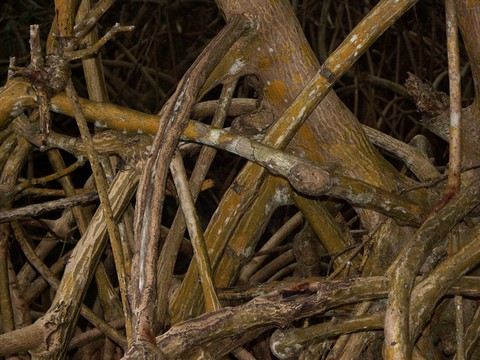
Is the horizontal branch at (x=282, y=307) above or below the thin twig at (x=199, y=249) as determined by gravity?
below

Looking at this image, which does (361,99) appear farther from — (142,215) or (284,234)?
(142,215)

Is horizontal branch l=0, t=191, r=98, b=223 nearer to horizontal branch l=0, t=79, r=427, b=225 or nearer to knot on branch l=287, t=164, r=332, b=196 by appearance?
horizontal branch l=0, t=79, r=427, b=225

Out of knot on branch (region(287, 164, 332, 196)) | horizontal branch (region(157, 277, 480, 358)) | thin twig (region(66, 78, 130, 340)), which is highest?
thin twig (region(66, 78, 130, 340))

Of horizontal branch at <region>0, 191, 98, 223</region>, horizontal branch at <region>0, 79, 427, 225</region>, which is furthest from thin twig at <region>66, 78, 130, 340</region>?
horizontal branch at <region>0, 191, 98, 223</region>

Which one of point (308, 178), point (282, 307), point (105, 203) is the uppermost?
point (105, 203)

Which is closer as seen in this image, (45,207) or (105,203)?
(105,203)

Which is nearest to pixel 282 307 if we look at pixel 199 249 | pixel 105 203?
pixel 199 249

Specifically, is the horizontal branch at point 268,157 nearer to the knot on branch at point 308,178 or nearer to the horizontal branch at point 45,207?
the knot on branch at point 308,178

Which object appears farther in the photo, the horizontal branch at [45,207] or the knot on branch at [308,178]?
the horizontal branch at [45,207]

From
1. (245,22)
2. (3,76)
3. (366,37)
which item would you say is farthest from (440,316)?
(3,76)

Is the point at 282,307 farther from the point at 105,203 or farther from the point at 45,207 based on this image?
the point at 45,207

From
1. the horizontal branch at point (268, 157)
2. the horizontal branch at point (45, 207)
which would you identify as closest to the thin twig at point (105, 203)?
the horizontal branch at point (268, 157)

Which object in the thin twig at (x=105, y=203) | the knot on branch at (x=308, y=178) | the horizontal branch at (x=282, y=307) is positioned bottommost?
the horizontal branch at (x=282, y=307)

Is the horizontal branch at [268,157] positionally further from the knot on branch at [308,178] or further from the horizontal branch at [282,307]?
the horizontal branch at [282,307]
